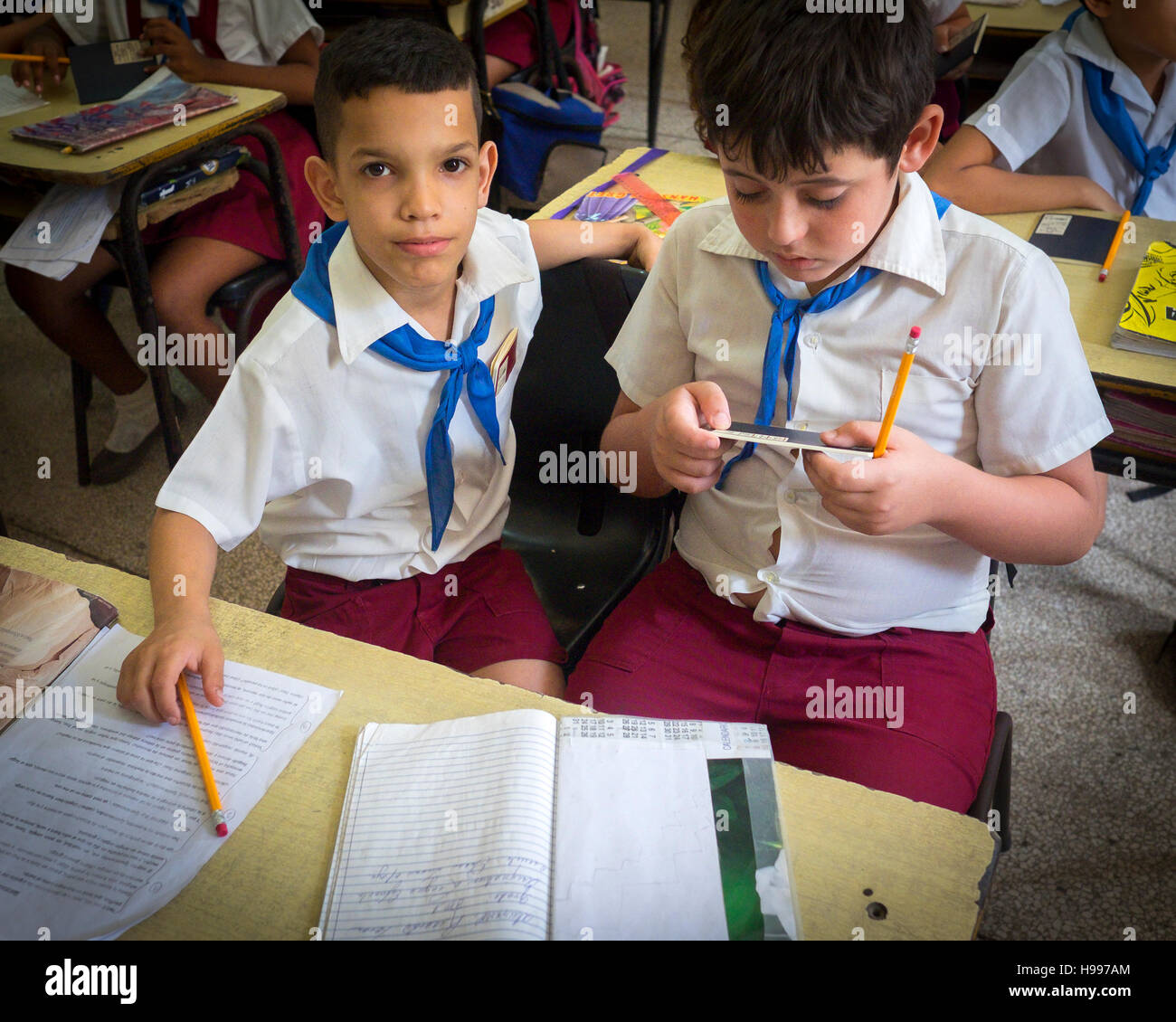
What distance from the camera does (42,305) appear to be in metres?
2.32

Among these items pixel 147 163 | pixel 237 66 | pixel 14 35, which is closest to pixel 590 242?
pixel 147 163

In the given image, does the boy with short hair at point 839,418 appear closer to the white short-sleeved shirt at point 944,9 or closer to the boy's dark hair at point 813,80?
the boy's dark hair at point 813,80

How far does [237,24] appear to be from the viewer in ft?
8.51

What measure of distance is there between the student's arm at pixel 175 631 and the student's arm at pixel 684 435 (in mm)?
511

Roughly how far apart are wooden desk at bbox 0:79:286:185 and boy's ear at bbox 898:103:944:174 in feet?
5.20

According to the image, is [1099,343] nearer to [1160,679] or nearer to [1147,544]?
[1160,679]

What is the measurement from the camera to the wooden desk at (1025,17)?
8.86 ft

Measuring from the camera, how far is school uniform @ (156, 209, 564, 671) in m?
1.08

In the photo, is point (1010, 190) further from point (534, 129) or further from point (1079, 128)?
point (534, 129)

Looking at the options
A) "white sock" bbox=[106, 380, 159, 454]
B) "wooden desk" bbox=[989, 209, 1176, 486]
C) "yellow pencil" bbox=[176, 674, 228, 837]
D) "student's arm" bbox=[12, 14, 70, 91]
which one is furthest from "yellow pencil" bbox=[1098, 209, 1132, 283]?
"student's arm" bbox=[12, 14, 70, 91]

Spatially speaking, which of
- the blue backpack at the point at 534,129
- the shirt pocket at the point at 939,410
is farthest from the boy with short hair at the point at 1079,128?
the blue backpack at the point at 534,129

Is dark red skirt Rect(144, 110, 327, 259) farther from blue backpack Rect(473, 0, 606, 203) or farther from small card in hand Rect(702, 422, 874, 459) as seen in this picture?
small card in hand Rect(702, 422, 874, 459)

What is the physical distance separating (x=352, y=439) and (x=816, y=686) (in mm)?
672

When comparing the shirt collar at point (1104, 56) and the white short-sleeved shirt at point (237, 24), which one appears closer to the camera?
the shirt collar at point (1104, 56)
